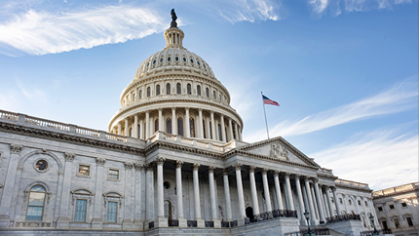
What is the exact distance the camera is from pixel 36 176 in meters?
29.0

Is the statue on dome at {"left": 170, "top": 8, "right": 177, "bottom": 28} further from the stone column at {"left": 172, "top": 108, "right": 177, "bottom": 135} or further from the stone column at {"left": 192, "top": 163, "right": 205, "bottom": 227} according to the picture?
the stone column at {"left": 192, "top": 163, "right": 205, "bottom": 227}

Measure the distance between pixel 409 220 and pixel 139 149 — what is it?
56.0 metres

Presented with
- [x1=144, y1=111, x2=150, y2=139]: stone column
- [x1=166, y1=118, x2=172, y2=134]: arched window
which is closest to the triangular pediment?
[x1=166, y1=118, x2=172, y2=134]: arched window

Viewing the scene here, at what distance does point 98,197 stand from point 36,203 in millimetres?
5146

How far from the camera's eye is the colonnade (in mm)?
51688

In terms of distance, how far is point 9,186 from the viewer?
89.1ft

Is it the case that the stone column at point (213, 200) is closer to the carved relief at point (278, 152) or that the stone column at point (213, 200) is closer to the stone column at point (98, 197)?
the carved relief at point (278, 152)

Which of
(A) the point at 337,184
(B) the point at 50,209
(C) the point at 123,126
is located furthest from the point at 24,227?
(A) the point at 337,184

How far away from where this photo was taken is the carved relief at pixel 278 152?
4109 cm

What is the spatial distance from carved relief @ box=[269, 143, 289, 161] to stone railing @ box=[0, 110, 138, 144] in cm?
1604

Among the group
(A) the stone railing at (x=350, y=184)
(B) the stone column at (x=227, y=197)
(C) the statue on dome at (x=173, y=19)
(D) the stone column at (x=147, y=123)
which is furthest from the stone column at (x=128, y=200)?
(C) the statue on dome at (x=173, y=19)

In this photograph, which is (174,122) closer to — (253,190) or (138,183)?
(138,183)

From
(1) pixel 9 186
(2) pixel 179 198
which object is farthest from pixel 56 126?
(2) pixel 179 198

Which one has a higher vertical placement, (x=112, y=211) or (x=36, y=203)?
(x=36, y=203)
